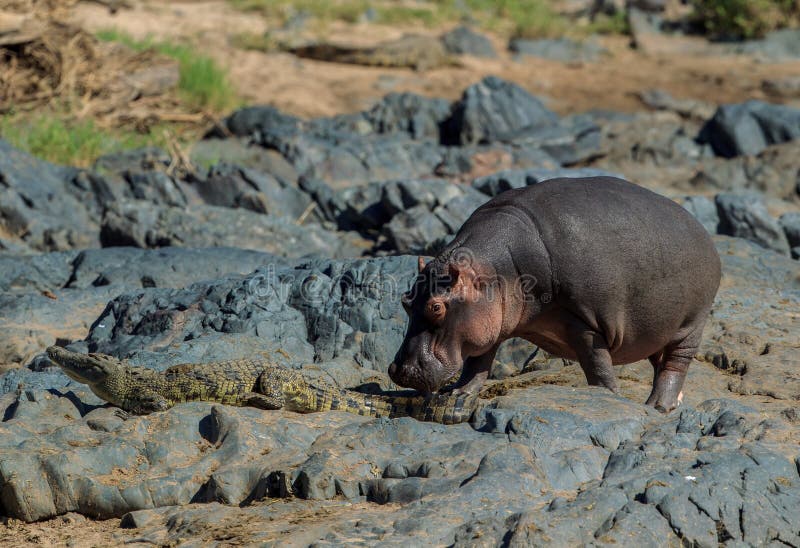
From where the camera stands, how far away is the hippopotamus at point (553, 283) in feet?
21.4

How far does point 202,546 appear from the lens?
5.17 metres

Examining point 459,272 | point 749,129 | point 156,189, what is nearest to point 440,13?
point 749,129

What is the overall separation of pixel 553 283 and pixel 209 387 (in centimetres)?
248

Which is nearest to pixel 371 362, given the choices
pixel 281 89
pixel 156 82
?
pixel 156 82

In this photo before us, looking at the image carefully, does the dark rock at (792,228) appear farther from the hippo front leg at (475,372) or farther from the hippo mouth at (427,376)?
the hippo mouth at (427,376)

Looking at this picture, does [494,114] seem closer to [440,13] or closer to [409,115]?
[409,115]

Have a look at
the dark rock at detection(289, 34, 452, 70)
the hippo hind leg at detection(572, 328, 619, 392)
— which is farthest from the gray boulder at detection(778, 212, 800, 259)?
the dark rock at detection(289, 34, 452, 70)

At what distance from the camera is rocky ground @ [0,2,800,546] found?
527 centimetres

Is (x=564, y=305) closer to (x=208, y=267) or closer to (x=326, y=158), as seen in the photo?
(x=208, y=267)

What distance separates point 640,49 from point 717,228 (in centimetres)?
1296

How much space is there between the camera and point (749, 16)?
25.5 m

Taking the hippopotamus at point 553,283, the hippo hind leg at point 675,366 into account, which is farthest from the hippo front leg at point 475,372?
the hippo hind leg at point 675,366

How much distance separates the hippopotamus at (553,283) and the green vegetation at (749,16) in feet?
65.7

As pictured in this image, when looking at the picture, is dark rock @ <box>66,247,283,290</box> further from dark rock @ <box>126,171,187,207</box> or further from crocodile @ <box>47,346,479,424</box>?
dark rock @ <box>126,171,187,207</box>
